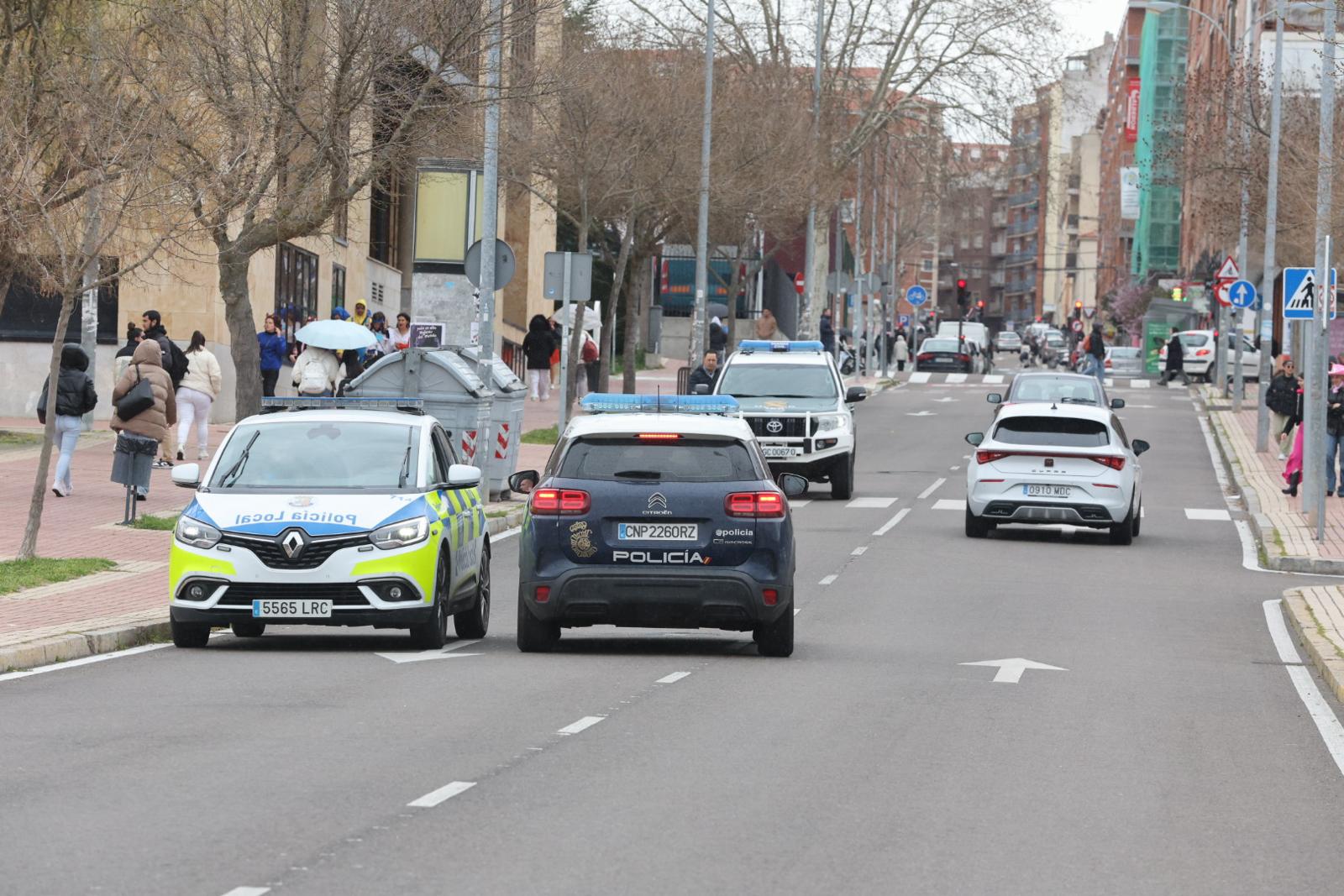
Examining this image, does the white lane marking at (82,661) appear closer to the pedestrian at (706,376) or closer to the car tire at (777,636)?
the car tire at (777,636)

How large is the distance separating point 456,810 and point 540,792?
584 millimetres

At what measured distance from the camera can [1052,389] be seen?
35469 millimetres

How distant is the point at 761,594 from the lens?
14594 millimetres

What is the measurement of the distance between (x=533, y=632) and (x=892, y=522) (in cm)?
1472

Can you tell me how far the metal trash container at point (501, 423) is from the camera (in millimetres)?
28641

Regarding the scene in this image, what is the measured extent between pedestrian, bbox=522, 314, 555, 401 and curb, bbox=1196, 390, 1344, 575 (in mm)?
13435

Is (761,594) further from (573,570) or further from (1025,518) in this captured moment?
(1025,518)

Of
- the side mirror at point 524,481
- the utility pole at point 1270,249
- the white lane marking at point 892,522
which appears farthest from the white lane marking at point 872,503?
the side mirror at point 524,481

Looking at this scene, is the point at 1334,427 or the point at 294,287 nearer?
the point at 1334,427

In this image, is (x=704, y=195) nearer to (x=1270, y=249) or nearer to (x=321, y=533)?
(x=1270, y=249)

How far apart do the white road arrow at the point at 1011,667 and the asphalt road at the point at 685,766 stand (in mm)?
183

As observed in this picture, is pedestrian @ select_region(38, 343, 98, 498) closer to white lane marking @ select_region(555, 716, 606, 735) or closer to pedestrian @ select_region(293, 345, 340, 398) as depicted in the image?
pedestrian @ select_region(293, 345, 340, 398)

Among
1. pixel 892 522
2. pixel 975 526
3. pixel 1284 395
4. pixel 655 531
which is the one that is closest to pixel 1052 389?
pixel 1284 395

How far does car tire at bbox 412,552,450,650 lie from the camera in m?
15.0
